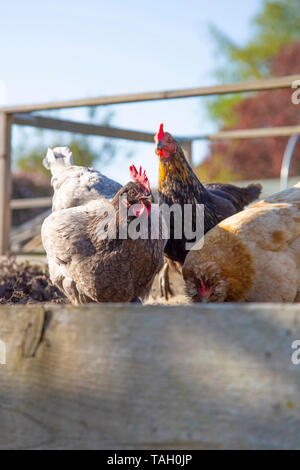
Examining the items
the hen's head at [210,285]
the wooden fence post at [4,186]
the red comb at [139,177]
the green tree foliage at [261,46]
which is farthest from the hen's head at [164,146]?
the green tree foliage at [261,46]

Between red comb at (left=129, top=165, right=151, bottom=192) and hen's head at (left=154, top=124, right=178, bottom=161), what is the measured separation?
0.48 m

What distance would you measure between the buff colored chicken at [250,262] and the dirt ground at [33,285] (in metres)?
0.54

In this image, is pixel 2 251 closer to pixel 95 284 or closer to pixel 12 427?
pixel 95 284

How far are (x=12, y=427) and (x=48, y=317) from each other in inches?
9.8

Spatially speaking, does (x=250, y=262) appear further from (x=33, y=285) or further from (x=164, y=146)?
(x=33, y=285)

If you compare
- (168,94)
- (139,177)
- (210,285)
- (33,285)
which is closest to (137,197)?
(139,177)

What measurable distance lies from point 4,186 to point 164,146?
1.47 metres

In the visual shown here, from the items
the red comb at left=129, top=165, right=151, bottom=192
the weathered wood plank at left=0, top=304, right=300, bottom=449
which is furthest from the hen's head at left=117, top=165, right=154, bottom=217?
the weathered wood plank at left=0, top=304, right=300, bottom=449

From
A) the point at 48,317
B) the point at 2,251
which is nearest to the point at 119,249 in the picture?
the point at 48,317

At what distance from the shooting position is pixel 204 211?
8.86ft

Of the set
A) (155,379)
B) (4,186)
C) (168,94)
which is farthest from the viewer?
(4,186)

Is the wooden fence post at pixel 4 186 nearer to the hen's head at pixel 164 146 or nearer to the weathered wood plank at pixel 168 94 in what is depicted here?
the weathered wood plank at pixel 168 94

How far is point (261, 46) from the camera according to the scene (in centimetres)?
2219

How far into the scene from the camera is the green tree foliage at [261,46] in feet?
71.4
